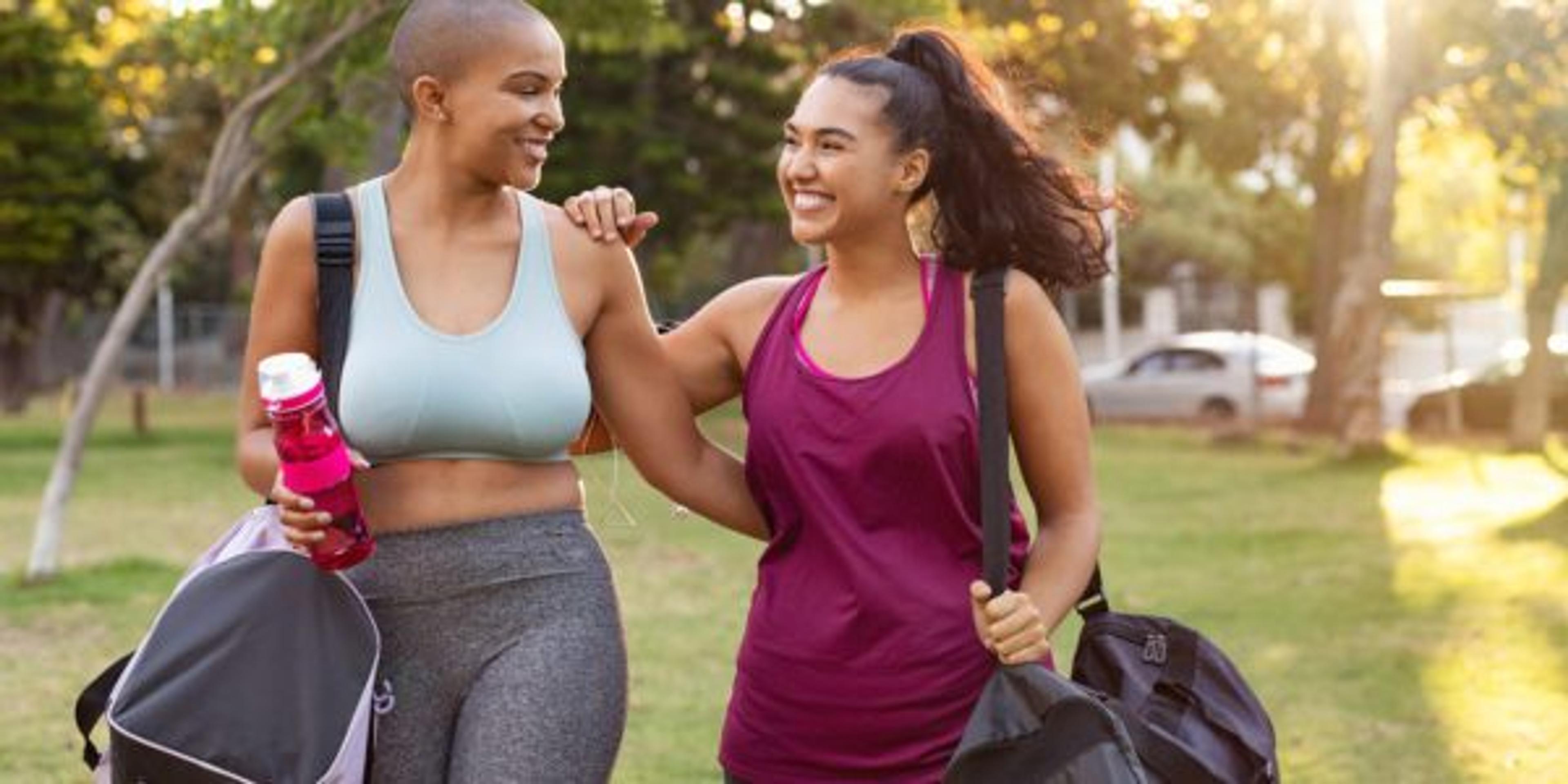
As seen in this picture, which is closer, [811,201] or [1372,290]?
[811,201]

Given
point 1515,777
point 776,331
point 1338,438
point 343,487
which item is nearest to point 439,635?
point 343,487

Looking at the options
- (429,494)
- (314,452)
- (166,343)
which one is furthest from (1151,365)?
(314,452)

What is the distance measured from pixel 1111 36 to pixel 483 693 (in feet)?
95.2

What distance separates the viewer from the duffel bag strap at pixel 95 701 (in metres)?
3.63

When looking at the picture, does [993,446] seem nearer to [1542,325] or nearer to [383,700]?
[383,700]

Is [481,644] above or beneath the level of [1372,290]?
above

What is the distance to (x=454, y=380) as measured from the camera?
3.57m

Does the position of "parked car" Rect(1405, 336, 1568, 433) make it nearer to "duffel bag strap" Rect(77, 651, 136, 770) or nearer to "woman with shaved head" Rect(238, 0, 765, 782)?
"woman with shaved head" Rect(238, 0, 765, 782)

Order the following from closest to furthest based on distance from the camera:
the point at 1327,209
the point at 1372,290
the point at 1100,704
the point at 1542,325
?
the point at 1100,704, the point at 1372,290, the point at 1542,325, the point at 1327,209

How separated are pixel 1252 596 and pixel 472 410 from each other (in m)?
10.2

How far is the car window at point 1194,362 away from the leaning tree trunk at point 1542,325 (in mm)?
6873

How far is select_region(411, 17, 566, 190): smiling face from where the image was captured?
12.2ft

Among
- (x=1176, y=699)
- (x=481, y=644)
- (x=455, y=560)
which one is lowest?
(x=1176, y=699)

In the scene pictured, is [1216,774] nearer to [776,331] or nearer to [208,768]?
[776,331]
